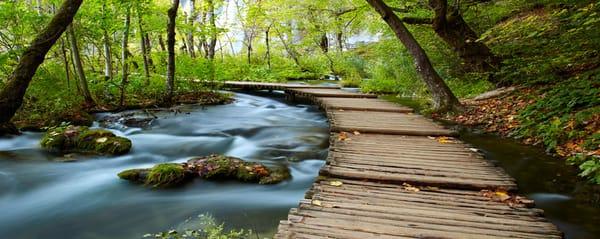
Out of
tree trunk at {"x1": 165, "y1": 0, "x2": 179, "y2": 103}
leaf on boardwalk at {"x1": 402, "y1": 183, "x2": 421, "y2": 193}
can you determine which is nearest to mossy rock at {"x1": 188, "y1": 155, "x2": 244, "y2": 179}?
leaf on boardwalk at {"x1": 402, "y1": 183, "x2": 421, "y2": 193}

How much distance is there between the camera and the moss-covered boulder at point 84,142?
5.97 metres

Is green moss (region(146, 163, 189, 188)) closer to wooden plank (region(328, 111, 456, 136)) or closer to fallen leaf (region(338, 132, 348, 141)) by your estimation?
fallen leaf (region(338, 132, 348, 141))

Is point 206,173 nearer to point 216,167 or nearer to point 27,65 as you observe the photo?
point 216,167

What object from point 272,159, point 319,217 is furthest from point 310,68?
point 319,217

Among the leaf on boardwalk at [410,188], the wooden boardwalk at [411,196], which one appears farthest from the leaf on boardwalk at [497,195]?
the leaf on boardwalk at [410,188]

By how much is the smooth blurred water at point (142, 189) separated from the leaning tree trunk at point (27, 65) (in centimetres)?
53

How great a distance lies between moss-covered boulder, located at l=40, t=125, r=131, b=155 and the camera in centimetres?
597

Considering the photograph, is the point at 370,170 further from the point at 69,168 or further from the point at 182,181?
the point at 69,168

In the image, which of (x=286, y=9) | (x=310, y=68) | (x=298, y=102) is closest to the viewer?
(x=298, y=102)

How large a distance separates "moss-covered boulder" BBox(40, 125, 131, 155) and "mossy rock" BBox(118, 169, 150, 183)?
1.18 m

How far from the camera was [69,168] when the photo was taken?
536cm

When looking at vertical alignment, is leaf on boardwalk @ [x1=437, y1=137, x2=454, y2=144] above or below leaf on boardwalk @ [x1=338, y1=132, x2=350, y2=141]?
below

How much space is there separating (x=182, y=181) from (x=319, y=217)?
97.2 inches

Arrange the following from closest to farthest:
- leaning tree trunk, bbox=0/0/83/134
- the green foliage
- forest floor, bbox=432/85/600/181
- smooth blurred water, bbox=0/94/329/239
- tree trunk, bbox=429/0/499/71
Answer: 1. the green foliage
2. smooth blurred water, bbox=0/94/329/239
3. forest floor, bbox=432/85/600/181
4. leaning tree trunk, bbox=0/0/83/134
5. tree trunk, bbox=429/0/499/71
